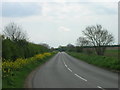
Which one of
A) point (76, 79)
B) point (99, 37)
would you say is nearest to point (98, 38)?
point (99, 37)

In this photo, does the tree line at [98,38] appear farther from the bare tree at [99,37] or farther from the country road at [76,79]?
the country road at [76,79]

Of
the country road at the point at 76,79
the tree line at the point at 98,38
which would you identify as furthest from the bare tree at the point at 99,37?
the country road at the point at 76,79

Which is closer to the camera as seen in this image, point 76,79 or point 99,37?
point 76,79

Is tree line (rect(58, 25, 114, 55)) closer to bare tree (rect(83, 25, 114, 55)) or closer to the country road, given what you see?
bare tree (rect(83, 25, 114, 55))

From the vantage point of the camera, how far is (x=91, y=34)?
2127 inches

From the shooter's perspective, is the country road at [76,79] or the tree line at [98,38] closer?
the country road at [76,79]

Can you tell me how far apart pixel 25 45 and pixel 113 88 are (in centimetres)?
2442

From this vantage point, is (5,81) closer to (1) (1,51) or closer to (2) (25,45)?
(1) (1,51)

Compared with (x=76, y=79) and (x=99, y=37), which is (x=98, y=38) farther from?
(x=76, y=79)

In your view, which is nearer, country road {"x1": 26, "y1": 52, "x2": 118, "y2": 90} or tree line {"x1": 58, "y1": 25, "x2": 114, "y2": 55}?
country road {"x1": 26, "y1": 52, "x2": 118, "y2": 90}

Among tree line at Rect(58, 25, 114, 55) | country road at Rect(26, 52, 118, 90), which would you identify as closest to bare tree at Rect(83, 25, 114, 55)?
tree line at Rect(58, 25, 114, 55)

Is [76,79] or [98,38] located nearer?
[76,79]

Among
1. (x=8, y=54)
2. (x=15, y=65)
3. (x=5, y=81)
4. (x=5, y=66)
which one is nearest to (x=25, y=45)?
(x=8, y=54)

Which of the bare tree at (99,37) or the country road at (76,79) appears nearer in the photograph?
the country road at (76,79)
